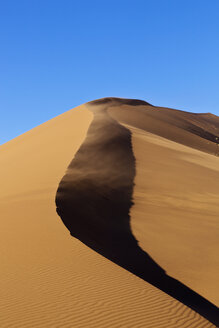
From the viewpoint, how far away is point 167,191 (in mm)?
17828

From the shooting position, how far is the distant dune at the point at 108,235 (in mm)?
7273

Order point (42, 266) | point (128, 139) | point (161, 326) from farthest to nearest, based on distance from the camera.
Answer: point (128, 139), point (42, 266), point (161, 326)

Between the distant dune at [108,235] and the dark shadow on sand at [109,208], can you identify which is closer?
the distant dune at [108,235]

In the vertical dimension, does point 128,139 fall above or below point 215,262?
above

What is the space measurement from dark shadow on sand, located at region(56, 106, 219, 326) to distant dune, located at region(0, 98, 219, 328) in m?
0.05

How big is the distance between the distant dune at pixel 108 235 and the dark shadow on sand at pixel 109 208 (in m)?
0.05

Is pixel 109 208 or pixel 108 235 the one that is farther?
pixel 109 208

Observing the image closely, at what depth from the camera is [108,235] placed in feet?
42.0

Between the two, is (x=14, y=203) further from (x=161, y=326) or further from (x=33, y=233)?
(x=161, y=326)

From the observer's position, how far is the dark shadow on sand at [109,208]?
10.3 meters

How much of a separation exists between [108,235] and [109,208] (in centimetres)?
259

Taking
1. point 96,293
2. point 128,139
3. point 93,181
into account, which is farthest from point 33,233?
point 128,139

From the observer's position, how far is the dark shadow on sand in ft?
33.8

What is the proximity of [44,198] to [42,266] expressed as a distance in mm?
5836
